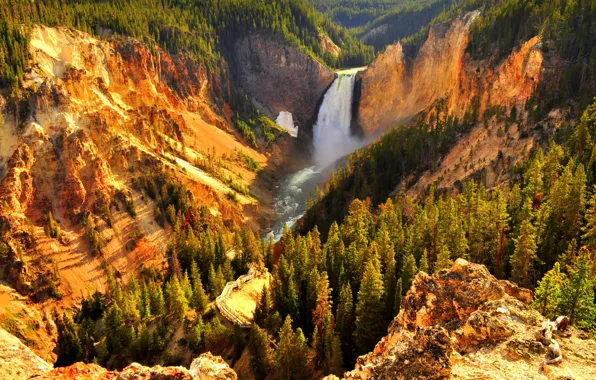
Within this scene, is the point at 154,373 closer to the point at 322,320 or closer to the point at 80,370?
the point at 80,370

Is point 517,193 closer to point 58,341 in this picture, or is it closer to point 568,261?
point 568,261

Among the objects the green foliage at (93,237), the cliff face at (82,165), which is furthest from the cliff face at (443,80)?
the green foliage at (93,237)

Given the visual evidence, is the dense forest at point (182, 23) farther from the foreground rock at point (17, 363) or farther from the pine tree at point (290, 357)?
the foreground rock at point (17, 363)

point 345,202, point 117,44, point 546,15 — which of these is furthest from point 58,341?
point 546,15

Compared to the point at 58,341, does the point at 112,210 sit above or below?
above

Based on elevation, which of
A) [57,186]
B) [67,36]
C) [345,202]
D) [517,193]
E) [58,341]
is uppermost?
[67,36]

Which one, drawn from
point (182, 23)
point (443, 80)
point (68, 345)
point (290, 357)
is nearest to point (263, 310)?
point (290, 357)

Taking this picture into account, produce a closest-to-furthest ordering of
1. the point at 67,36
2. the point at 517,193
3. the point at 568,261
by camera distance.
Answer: the point at 568,261 → the point at 517,193 → the point at 67,36

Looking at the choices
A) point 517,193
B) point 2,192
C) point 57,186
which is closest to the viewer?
point 517,193
